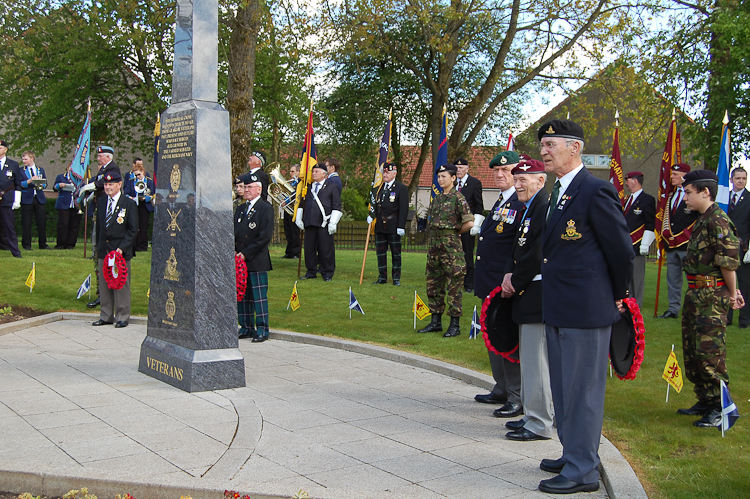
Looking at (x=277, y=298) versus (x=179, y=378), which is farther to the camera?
(x=277, y=298)

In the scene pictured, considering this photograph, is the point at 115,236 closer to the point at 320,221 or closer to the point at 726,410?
the point at 320,221

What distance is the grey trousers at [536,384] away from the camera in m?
5.19

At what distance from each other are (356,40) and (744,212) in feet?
38.0

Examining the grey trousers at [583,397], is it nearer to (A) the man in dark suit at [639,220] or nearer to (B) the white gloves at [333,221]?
(A) the man in dark suit at [639,220]

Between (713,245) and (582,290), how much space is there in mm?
2337

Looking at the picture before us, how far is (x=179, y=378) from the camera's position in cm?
639

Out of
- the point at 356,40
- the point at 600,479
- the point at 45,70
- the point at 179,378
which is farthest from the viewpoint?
the point at 45,70

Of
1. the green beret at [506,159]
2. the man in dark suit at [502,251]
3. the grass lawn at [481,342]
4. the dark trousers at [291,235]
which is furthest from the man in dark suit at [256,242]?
the dark trousers at [291,235]

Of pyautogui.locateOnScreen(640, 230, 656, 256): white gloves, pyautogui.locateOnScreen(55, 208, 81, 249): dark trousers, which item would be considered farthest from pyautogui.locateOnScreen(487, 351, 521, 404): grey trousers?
pyautogui.locateOnScreen(55, 208, 81, 249): dark trousers

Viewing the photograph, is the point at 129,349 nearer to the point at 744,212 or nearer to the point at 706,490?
the point at 706,490

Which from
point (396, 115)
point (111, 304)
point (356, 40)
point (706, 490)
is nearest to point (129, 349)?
point (111, 304)

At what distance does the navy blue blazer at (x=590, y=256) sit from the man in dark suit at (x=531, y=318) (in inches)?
33.7

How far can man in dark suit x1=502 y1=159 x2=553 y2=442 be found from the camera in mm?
5176

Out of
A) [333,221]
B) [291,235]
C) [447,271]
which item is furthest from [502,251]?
[291,235]
